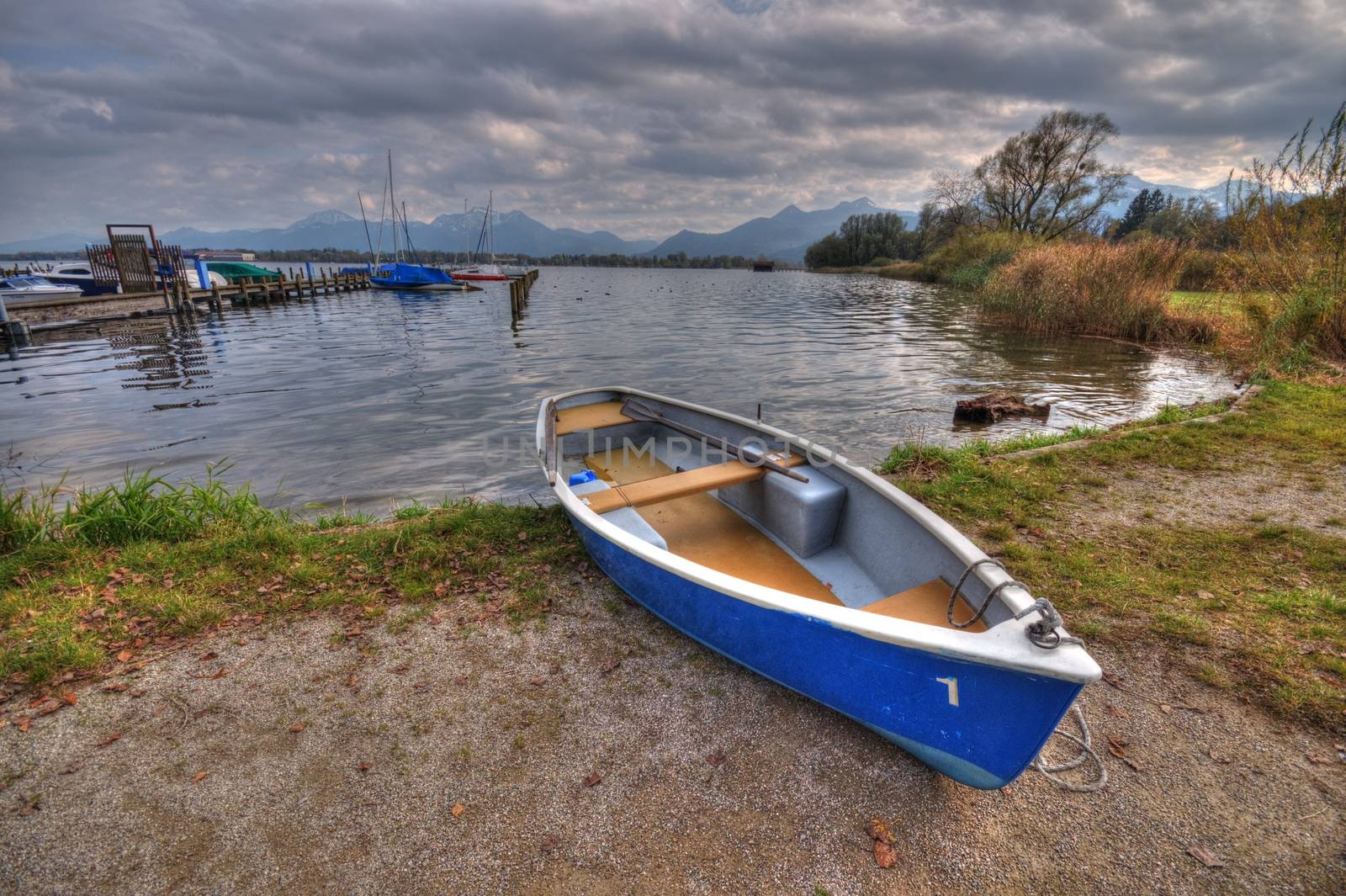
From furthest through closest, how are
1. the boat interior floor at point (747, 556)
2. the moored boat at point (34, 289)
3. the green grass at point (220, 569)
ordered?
the moored boat at point (34, 289) → the green grass at point (220, 569) → the boat interior floor at point (747, 556)

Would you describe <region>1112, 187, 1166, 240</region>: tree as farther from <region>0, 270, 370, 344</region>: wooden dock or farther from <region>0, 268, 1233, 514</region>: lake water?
<region>0, 270, 370, 344</region>: wooden dock

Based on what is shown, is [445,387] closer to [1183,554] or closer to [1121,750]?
[1183,554]

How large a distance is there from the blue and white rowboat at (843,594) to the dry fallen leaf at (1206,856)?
0.91m

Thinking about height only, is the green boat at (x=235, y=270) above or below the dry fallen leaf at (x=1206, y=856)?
above

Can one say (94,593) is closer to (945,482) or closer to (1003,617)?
(1003,617)

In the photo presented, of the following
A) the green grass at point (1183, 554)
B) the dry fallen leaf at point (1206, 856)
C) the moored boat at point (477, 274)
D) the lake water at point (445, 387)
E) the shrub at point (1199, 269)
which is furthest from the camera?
the moored boat at point (477, 274)

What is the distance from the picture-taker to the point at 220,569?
493 cm

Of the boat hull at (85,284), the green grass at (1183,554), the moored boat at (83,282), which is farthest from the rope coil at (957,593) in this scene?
the boat hull at (85,284)

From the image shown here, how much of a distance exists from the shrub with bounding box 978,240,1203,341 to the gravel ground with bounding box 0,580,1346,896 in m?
18.7

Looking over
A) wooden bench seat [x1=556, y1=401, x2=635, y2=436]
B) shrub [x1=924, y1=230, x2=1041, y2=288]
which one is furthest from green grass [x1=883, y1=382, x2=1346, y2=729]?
shrub [x1=924, y1=230, x2=1041, y2=288]

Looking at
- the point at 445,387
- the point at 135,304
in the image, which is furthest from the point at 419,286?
the point at 445,387

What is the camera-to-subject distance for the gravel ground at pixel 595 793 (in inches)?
102

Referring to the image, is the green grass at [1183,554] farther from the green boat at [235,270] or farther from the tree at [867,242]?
the tree at [867,242]

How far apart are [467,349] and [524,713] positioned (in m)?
19.3
